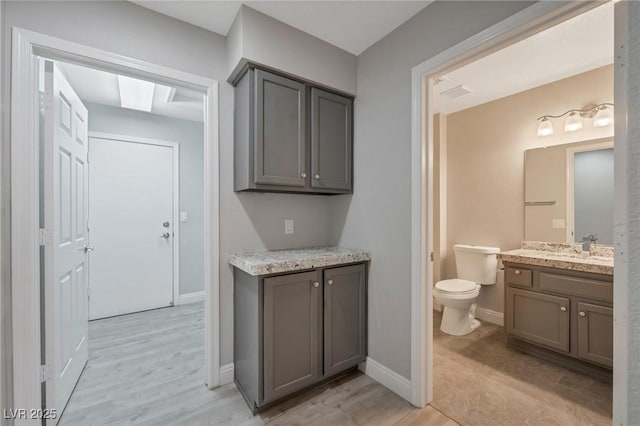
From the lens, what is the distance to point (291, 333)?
5.53 ft

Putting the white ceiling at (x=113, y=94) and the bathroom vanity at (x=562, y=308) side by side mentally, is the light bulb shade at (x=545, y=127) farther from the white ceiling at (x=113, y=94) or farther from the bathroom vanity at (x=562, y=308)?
the white ceiling at (x=113, y=94)

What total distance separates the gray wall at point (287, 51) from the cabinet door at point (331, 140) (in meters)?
0.13

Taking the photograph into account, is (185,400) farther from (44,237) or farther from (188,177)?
(188,177)

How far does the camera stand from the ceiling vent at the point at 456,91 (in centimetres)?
271

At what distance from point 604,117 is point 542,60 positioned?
0.72 meters

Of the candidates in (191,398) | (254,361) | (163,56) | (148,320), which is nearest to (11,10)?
(163,56)

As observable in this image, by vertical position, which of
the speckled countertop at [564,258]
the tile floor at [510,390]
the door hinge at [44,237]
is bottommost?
the tile floor at [510,390]

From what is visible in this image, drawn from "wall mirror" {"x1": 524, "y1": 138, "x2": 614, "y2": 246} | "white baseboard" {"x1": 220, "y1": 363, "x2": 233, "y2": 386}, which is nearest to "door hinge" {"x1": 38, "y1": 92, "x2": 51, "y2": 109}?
"white baseboard" {"x1": 220, "y1": 363, "x2": 233, "y2": 386}

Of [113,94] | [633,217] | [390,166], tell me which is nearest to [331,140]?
[390,166]

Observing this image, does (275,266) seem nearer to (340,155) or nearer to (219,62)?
(340,155)

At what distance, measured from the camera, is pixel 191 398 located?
1.78 meters

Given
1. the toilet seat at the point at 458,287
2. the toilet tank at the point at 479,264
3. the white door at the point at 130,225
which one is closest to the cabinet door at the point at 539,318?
the toilet seat at the point at 458,287

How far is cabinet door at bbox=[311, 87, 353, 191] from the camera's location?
2.01m

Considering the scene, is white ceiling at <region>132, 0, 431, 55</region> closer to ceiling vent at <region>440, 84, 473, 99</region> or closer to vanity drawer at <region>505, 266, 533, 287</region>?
ceiling vent at <region>440, 84, 473, 99</region>
